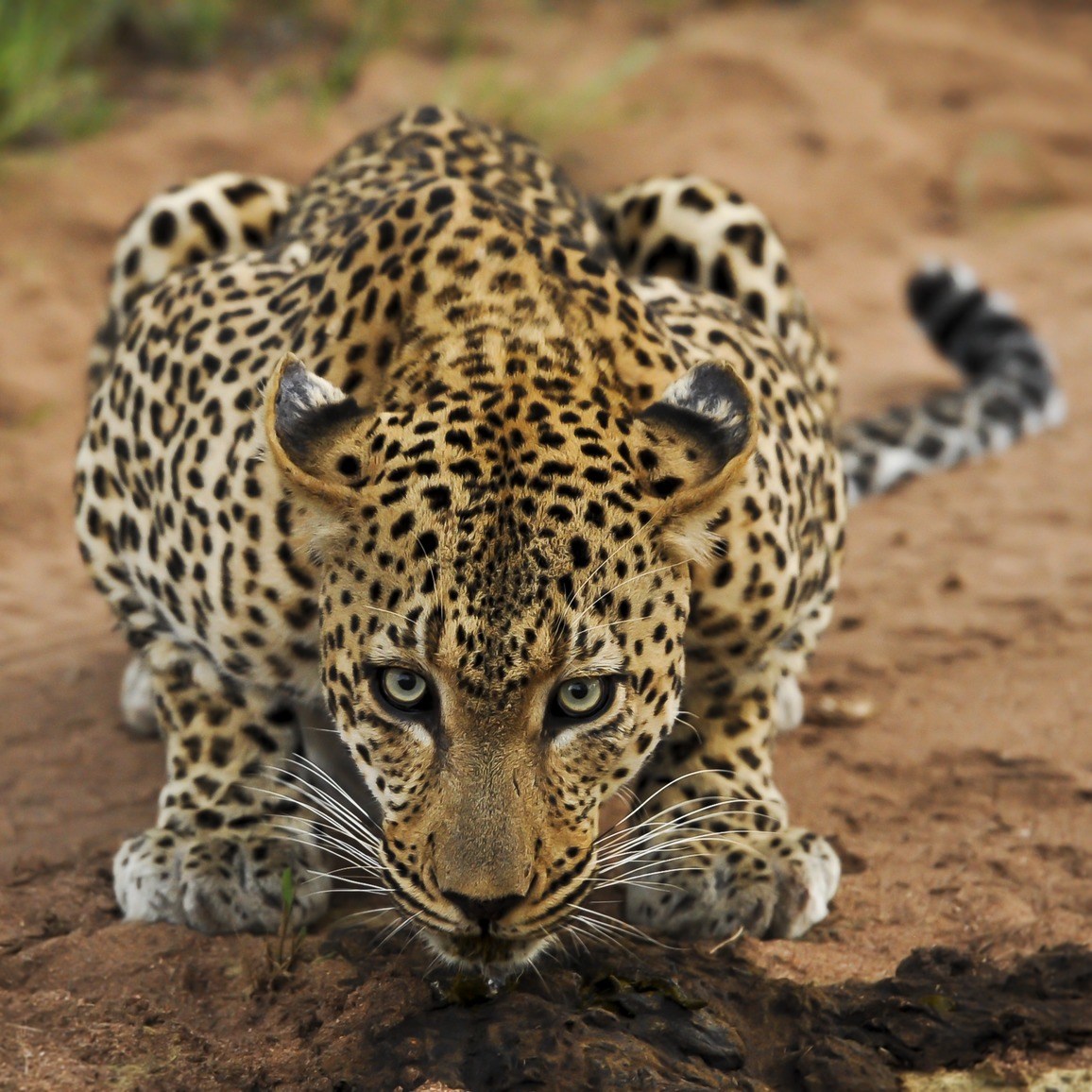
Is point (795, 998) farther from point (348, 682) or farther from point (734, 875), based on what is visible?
point (348, 682)

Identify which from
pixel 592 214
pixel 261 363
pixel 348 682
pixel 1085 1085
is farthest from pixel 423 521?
pixel 592 214

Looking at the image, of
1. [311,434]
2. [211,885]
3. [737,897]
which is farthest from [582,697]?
[211,885]

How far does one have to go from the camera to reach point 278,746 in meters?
5.07

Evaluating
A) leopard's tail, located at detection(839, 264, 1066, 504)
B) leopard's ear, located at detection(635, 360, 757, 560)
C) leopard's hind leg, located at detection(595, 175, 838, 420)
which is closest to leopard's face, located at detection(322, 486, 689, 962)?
leopard's ear, located at detection(635, 360, 757, 560)

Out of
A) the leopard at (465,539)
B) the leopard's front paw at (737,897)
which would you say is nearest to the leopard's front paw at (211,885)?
the leopard at (465,539)

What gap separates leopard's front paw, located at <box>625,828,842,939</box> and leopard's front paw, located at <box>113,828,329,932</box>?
90 cm

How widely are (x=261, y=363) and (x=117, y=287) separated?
160 centimetres

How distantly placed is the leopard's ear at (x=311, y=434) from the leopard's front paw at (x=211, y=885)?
1.24 metres

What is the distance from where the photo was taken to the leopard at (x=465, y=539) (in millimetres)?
3854

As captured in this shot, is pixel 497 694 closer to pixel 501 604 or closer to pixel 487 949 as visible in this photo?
pixel 501 604

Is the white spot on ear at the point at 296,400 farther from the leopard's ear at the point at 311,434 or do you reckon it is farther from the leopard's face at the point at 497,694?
the leopard's face at the point at 497,694

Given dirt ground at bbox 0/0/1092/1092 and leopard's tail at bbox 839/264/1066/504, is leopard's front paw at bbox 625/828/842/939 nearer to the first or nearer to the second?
dirt ground at bbox 0/0/1092/1092

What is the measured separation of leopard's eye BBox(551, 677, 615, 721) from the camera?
393 cm

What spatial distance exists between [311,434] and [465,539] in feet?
1.60
